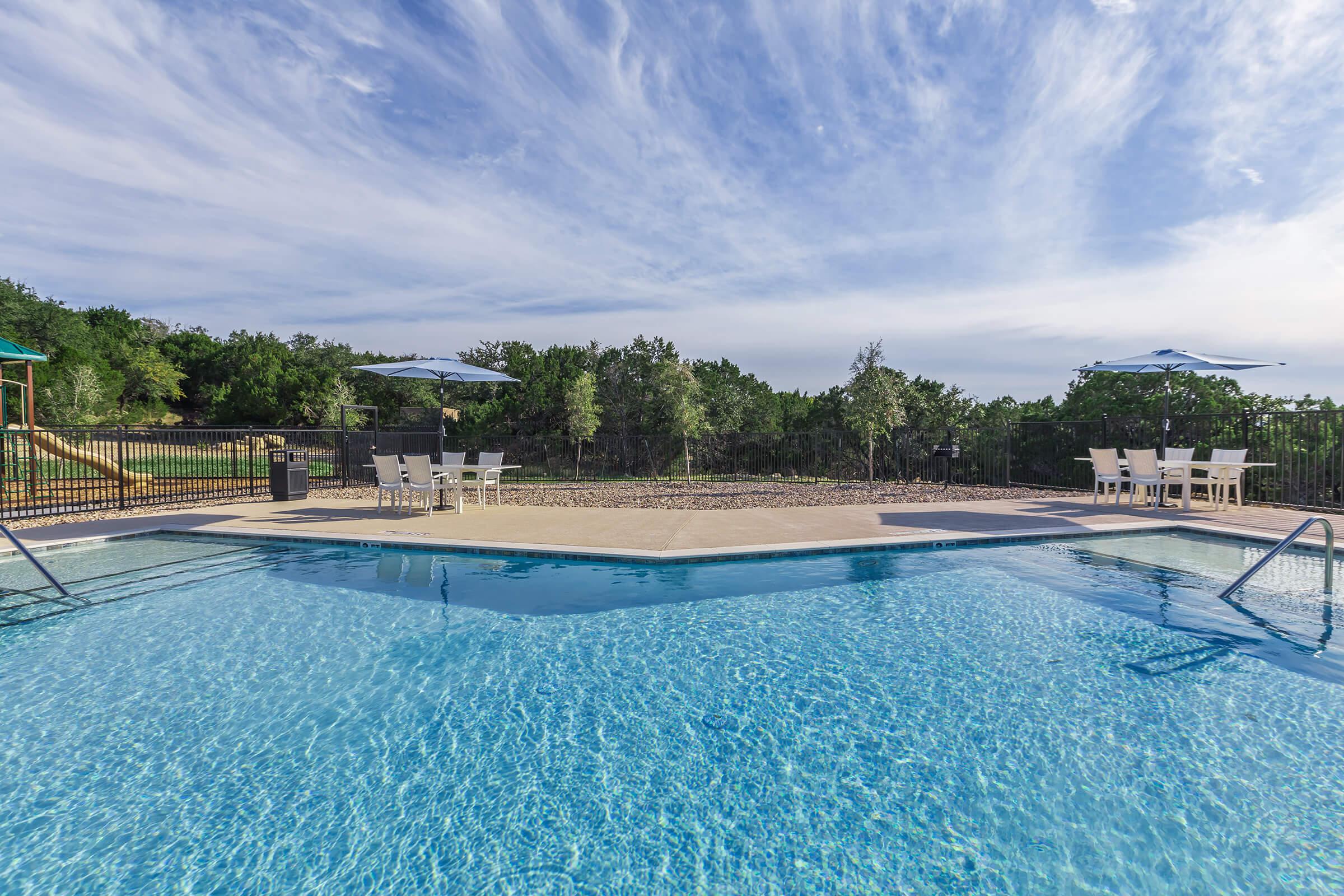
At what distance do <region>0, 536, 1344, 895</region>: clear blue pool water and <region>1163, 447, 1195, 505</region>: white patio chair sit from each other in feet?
14.2

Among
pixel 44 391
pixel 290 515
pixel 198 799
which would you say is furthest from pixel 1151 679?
pixel 44 391

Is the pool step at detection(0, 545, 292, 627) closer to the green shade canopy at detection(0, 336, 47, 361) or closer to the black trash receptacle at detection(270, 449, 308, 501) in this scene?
the black trash receptacle at detection(270, 449, 308, 501)

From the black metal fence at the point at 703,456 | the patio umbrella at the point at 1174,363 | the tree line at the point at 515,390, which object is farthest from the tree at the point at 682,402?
the patio umbrella at the point at 1174,363

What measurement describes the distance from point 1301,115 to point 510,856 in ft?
46.1

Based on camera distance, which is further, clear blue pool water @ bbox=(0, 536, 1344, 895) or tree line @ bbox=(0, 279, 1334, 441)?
tree line @ bbox=(0, 279, 1334, 441)

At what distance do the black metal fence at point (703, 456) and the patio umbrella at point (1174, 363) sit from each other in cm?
106

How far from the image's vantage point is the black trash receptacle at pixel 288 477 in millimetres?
10773

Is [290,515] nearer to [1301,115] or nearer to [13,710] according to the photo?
[13,710]

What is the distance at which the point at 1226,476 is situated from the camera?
31.3ft

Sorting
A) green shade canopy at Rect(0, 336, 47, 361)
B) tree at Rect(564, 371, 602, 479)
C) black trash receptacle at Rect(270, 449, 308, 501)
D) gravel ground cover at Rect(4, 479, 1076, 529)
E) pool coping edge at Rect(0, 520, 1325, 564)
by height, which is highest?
green shade canopy at Rect(0, 336, 47, 361)

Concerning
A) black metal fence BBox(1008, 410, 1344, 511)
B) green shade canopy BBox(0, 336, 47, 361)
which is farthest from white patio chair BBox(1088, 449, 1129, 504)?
green shade canopy BBox(0, 336, 47, 361)

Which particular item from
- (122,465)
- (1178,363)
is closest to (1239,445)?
(1178,363)

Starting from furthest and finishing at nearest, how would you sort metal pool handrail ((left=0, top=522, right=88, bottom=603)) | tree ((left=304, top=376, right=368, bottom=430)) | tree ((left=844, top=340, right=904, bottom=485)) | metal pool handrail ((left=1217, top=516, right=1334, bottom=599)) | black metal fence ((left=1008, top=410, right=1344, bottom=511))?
A: tree ((left=304, top=376, right=368, bottom=430)) < tree ((left=844, top=340, right=904, bottom=485)) < black metal fence ((left=1008, top=410, right=1344, bottom=511)) < metal pool handrail ((left=0, top=522, right=88, bottom=603)) < metal pool handrail ((left=1217, top=516, right=1334, bottom=599))

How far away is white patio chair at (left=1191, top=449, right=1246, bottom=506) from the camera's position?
376 inches
